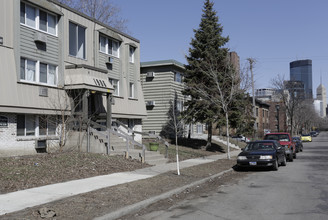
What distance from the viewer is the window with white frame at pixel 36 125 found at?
50.8 feet

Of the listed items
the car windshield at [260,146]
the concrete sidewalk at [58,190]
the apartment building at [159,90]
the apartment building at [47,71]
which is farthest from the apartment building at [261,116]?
the concrete sidewalk at [58,190]

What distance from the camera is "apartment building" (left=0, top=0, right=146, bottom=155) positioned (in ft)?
48.2

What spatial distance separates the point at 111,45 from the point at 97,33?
2.08 m

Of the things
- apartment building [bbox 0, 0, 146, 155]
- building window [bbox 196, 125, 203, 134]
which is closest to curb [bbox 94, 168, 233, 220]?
apartment building [bbox 0, 0, 146, 155]

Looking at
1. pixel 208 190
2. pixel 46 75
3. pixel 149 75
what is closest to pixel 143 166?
pixel 208 190

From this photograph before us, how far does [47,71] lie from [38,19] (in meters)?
2.50

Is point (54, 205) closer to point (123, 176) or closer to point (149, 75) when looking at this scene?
point (123, 176)

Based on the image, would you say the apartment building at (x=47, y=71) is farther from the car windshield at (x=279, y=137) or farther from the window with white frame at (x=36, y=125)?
the car windshield at (x=279, y=137)

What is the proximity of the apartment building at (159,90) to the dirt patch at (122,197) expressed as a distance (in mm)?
16602

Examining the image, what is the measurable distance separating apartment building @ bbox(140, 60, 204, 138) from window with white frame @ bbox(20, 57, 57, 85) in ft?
44.3

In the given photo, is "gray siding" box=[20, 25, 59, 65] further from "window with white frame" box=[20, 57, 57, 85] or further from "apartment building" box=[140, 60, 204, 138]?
"apartment building" box=[140, 60, 204, 138]

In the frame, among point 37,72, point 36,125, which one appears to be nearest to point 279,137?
point 36,125

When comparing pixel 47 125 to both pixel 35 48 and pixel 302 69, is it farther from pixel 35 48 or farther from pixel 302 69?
pixel 302 69

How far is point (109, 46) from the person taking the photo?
73.4ft
